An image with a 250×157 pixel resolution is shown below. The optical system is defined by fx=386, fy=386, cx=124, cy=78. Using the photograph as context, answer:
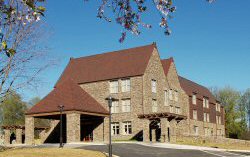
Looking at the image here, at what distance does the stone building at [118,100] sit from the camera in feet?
133

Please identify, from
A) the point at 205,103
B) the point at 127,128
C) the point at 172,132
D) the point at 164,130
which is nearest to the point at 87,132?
the point at 127,128

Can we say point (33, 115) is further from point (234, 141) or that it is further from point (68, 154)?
point (234, 141)

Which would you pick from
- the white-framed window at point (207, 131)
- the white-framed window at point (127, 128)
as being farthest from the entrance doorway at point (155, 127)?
the white-framed window at point (207, 131)

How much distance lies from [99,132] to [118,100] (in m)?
5.33

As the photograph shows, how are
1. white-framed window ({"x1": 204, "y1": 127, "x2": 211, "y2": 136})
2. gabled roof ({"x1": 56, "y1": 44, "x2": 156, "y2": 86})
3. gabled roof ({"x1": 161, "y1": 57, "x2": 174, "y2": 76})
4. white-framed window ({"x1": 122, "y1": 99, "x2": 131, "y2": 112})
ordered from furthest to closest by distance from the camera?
1. white-framed window ({"x1": 204, "y1": 127, "x2": 211, "y2": 136})
2. gabled roof ({"x1": 161, "y1": 57, "x2": 174, "y2": 76})
3. gabled roof ({"x1": 56, "y1": 44, "x2": 156, "y2": 86})
4. white-framed window ({"x1": 122, "y1": 99, "x2": 131, "y2": 112})

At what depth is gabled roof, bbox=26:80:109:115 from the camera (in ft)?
128

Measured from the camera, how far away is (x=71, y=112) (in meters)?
37.9

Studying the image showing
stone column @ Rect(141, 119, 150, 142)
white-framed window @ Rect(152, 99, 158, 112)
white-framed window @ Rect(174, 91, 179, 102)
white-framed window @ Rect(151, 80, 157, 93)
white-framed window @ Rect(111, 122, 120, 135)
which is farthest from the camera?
white-framed window @ Rect(174, 91, 179, 102)

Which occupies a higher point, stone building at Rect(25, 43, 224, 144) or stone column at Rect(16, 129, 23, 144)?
stone building at Rect(25, 43, 224, 144)

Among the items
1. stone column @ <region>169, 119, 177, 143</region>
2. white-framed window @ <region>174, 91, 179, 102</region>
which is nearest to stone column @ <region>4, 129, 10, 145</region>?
stone column @ <region>169, 119, 177, 143</region>

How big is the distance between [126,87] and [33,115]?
39.6 ft

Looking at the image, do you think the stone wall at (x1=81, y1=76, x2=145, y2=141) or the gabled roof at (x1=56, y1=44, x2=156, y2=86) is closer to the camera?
the stone wall at (x1=81, y1=76, x2=145, y2=141)

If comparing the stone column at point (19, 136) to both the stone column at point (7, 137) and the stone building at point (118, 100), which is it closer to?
the stone column at point (7, 137)

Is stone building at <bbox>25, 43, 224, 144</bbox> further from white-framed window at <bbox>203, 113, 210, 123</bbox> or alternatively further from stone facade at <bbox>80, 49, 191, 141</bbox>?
white-framed window at <bbox>203, 113, 210, 123</bbox>
